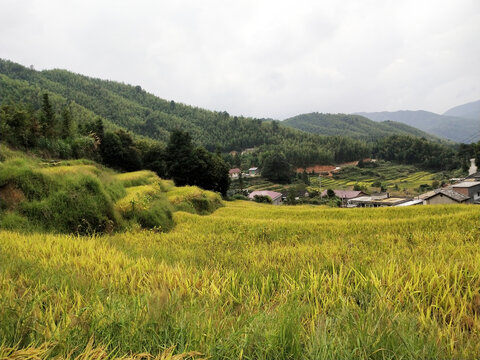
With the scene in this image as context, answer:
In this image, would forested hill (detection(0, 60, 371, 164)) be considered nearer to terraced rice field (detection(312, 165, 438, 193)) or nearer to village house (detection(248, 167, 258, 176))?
village house (detection(248, 167, 258, 176))

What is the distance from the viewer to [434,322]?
1.50m

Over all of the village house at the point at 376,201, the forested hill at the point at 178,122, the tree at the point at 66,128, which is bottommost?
the village house at the point at 376,201

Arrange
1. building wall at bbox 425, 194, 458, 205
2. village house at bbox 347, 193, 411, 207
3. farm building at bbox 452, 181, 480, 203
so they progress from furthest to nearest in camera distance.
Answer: village house at bbox 347, 193, 411, 207 < farm building at bbox 452, 181, 480, 203 < building wall at bbox 425, 194, 458, 205

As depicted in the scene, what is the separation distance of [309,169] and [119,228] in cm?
8900

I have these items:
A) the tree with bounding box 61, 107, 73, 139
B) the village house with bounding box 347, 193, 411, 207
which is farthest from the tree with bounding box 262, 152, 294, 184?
the tree with bounding box 61, 107, 73, 139

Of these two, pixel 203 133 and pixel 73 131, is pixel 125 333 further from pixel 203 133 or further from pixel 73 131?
pixel 203 133

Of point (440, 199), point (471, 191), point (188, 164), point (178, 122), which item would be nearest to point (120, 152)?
point (188, 164)

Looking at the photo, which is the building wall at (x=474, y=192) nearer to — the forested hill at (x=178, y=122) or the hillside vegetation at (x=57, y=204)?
the hillside vegetation at (x=57, y=204)

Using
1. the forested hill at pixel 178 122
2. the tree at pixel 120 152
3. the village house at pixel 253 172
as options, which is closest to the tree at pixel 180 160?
the tree at pixel 120 152

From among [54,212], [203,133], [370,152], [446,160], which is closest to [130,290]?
[54,212]

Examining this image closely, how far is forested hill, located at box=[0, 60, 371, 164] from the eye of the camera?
309 feet

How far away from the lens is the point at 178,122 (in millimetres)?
127125

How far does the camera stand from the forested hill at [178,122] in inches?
3710

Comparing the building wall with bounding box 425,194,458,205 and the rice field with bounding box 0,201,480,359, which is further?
the building wall with bounding box 425,194,458,205
